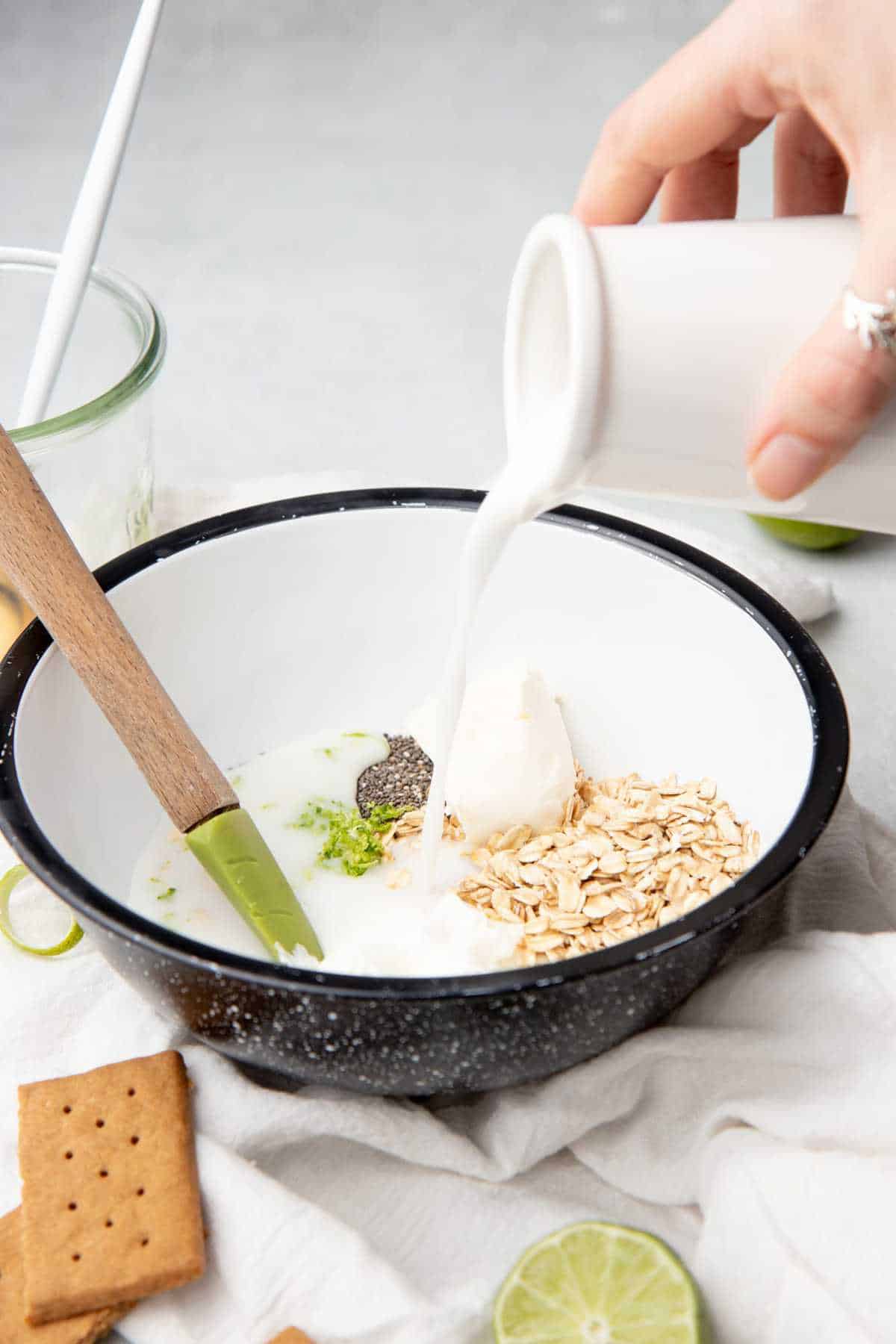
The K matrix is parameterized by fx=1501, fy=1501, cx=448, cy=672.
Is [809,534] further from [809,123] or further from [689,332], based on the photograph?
[689,332]

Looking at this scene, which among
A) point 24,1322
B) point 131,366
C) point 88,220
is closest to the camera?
point 24,1322

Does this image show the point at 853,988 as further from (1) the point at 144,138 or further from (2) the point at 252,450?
(1) the point at 144,138

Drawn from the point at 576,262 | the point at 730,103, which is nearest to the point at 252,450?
the point at 730,103

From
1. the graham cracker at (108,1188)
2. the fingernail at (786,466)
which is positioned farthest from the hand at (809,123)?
the graham cracker at (108,1188)

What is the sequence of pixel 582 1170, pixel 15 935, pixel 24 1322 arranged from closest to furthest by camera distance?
pixel 24 1322 → pixel 582 1170 → pixel 15 935

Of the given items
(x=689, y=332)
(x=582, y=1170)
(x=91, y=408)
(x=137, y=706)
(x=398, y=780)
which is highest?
(x=689, y=332)

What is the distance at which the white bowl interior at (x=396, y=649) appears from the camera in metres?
1.16

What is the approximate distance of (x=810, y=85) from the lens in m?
0.92

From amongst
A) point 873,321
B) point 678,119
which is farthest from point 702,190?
point 873,321

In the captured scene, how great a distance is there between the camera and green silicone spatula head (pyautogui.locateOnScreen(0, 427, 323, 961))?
3.56 ft

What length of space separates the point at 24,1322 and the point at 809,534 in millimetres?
1126

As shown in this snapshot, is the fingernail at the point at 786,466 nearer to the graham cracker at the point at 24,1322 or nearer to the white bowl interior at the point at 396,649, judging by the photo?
the white bowl interior at the point at 396,649

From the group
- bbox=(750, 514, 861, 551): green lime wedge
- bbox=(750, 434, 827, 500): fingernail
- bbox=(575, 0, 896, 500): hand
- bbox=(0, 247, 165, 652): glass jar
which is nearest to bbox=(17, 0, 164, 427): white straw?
bbox=(0, 247, 165, 652): glass jar

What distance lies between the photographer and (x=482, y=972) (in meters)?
0.97
